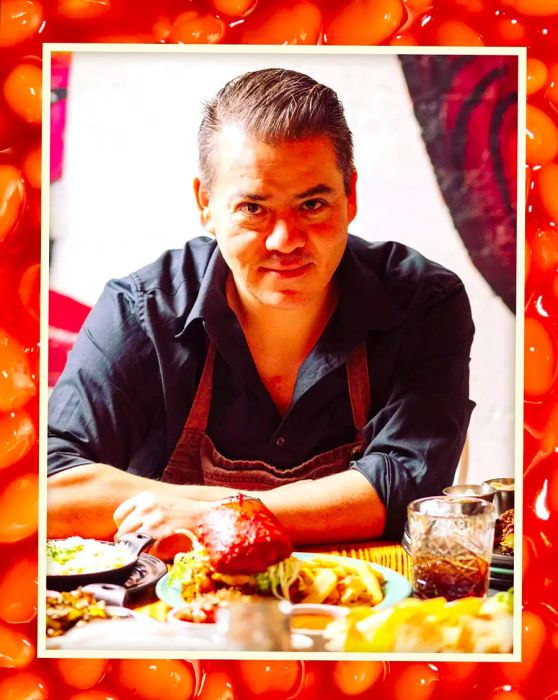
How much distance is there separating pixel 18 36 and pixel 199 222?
0.42m

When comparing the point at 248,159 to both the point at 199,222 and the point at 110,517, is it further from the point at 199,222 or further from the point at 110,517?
the point at 110,517

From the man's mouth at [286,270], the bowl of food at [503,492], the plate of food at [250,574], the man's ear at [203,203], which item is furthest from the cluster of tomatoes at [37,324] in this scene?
the man's mouth at [286,270]

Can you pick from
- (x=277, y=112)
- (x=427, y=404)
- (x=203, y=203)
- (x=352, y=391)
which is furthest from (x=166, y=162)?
(x=427, y=404)

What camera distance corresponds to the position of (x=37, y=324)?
1394mm

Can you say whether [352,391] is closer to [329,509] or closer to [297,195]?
[329,509]

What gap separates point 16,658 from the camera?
1.38 metres

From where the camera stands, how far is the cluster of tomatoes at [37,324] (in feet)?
4.49

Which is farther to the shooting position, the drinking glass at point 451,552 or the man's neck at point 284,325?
the man's neck at point 284,325

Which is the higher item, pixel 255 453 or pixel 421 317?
pixel 421 317

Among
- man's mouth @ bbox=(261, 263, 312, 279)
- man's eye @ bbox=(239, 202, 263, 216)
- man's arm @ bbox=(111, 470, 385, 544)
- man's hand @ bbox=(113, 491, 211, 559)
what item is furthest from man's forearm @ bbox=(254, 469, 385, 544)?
man's eye @ bbox=(239, 202, 263, 216)

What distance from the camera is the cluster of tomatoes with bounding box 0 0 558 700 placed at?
137 cm

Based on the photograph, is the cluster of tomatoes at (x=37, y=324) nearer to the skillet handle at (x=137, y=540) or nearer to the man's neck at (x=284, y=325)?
the skillet handle at (x=137, y=540)

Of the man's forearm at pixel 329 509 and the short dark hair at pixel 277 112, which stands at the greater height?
the short dark hair at pixel 277 112

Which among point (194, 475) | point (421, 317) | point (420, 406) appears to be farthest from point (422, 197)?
point (194, 475)
